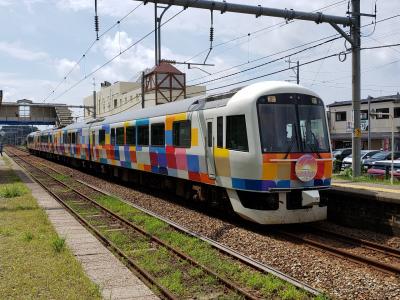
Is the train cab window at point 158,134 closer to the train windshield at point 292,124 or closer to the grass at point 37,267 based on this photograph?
the grass at point 37,267

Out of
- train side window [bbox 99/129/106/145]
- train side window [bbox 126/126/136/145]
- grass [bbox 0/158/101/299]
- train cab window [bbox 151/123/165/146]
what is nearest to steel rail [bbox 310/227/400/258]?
grass [bbox 0/158/101/299]

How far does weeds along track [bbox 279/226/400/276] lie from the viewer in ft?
26.4

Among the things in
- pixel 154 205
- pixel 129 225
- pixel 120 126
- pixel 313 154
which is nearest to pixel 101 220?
pixel 129 225

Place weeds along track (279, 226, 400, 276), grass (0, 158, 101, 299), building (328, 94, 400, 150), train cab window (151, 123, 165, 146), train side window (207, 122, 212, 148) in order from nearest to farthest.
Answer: grass (0, 158, 101, 299) < weeds along track (279, 226, 400, 276) < train side window (207, 122, 212, 148) < train cab window (151, 123, 165, 146) < building (328, 94, 400, 150)

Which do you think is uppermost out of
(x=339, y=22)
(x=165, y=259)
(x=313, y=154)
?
(x=339, y=22)

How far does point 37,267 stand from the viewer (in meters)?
7.60

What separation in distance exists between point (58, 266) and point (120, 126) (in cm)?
1299

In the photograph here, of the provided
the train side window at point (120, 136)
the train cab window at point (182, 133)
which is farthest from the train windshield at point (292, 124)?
the train side window at point (120, 136)

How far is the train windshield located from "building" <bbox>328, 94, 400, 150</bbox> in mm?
36943

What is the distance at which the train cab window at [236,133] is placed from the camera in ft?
34.8

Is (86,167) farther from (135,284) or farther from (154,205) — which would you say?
(135,284)

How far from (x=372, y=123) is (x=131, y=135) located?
40.2m

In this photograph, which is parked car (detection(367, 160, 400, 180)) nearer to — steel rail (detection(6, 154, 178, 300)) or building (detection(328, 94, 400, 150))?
steel rail (detection(6, 154, 178, 300))

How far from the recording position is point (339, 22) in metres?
16.5
